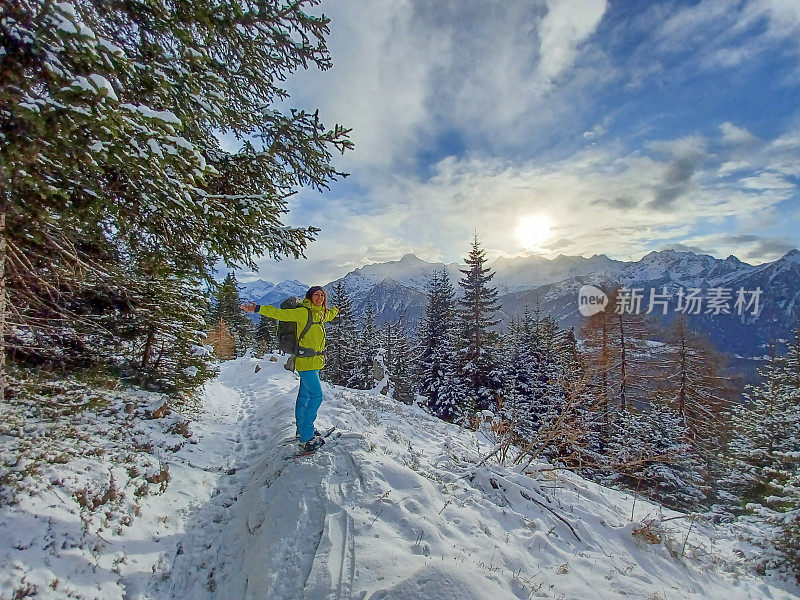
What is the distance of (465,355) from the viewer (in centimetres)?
2714

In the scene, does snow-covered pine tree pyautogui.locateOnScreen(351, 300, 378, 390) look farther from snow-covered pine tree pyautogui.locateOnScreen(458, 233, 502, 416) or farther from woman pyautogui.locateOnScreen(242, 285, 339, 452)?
woman pyautogui.locateOnScreen(242, 285, 339, 452)

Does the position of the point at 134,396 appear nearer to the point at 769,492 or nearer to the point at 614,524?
the point at 614,524

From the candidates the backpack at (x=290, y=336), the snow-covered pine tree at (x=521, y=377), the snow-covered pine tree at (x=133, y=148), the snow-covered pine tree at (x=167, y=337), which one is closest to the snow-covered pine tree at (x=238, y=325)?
the snow-covered pine tree at (x=521, y=377)

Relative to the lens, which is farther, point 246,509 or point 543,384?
point 543,384

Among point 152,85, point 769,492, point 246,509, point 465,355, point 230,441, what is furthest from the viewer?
point 465,355

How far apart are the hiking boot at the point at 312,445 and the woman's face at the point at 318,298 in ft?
7.48

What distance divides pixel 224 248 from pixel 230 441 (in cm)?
531

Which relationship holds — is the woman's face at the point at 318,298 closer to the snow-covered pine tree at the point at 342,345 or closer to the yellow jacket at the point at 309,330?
the yellow jacket at the point at 309,330

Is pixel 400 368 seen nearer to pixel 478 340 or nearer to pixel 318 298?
pixel 478 340

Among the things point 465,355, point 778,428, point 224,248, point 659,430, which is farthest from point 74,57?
point 778,428

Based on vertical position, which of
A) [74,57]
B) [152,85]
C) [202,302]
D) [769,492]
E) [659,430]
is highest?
[152,85]

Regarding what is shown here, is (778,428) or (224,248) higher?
(224,248)

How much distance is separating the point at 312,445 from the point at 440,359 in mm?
22835

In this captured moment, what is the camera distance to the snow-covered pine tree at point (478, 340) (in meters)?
25.9
